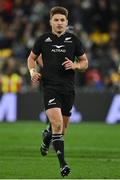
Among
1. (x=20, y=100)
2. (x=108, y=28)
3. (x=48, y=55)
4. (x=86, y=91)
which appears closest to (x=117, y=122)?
(x=86, y=91)

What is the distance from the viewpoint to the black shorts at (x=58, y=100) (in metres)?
10.9

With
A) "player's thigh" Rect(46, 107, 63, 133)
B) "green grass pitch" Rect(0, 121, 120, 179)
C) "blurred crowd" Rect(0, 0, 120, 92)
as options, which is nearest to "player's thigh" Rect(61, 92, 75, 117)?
"player's thigh" Rect(46, 107, 63, 133)

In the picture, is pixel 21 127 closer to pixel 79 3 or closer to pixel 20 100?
pixel 20 100

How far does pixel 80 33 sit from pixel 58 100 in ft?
43.9

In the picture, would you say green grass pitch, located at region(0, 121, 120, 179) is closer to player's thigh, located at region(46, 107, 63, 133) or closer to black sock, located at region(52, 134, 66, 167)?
black sock, located at region(52, 134, 66, 167)

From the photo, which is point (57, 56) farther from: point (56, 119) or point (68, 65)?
point (56, 119)

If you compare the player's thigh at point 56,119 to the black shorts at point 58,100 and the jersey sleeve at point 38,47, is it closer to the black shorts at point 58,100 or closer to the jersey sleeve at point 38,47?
the black shorts at point 58,100

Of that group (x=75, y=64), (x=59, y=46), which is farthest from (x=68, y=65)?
(x=59, y=46)

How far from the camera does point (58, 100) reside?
433 inches

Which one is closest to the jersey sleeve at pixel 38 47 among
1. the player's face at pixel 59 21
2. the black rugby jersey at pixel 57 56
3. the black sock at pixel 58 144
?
the black rugby jersey at pixel 57 56

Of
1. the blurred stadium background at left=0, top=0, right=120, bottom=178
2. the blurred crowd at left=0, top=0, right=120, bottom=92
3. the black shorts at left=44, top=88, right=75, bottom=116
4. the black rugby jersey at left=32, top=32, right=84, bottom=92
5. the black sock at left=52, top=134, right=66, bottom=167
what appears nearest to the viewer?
the black sock at left=52, top=134, right=66, bottom=167

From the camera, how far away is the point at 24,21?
27391 mm

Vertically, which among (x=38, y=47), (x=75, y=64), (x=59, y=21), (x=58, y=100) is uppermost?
(x=59, y=21)

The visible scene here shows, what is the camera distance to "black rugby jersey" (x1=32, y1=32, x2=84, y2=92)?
11.1 m
